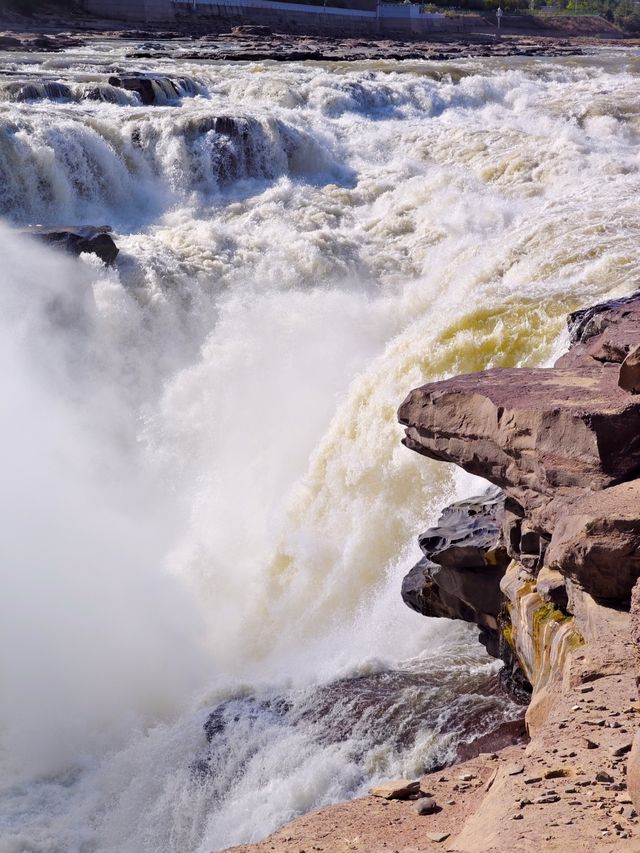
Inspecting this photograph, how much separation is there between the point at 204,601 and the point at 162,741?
2.08m

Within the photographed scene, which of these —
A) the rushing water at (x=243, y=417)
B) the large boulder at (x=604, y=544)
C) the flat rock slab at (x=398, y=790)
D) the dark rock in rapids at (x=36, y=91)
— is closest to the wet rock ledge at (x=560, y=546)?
the large boulder at (x=604, y=544)

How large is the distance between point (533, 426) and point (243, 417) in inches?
268

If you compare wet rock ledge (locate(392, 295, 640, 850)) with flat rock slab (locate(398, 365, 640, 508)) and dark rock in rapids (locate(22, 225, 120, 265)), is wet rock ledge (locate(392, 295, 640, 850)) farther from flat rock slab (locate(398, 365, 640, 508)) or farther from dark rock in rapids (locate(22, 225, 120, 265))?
dark rock in rapids (locate(22, 225, 120, 265))

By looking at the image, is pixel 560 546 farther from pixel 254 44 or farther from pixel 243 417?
pixel 254 44

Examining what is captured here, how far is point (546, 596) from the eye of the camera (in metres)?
5.69

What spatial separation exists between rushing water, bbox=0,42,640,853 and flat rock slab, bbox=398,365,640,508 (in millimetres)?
→ 1806

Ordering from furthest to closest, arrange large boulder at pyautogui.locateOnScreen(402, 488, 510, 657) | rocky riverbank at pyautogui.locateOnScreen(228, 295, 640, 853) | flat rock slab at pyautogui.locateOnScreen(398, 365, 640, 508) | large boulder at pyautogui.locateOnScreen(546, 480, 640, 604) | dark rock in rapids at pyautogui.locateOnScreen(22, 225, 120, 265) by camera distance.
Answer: dark rock in rapids at pyautogui.locateOnScreen(22, 225, 120, 265) → large boulder at pyautogui.locateOnScreen(402, 488, 510, 657) → flat rock slab at pyautogui.locateOnScreen(398, 365, 640, 508) → large boulder at pyautogui.locateOnScreen(546, 480, 640, 604) → rocky riverbank at pyautogui.locateOnScreen(228, 295, 640, 853)

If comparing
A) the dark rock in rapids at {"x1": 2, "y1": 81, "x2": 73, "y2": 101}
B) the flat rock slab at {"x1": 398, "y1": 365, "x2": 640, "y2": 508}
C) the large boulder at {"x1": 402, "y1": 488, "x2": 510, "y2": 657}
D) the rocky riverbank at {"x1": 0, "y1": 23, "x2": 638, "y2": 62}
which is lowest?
the large boulder at {"x1": 402, "y1": 488, "x2": 510, "y2": 657}

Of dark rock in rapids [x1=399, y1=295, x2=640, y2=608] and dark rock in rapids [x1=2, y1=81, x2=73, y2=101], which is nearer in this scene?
dark rock in rapids [x1=399, y1=295, x2=640, y2=608]

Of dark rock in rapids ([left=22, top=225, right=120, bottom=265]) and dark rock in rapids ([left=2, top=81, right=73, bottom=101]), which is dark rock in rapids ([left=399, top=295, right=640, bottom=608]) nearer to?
dark rock in rapids ([left=22, top=225, right=120, bottom=265])

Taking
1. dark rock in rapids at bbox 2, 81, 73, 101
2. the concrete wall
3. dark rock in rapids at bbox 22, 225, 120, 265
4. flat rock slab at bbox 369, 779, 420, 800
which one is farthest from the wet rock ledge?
the concrete wall

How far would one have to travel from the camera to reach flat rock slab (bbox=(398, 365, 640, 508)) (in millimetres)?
5254

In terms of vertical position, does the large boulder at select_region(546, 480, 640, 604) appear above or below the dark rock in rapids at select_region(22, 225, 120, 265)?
below

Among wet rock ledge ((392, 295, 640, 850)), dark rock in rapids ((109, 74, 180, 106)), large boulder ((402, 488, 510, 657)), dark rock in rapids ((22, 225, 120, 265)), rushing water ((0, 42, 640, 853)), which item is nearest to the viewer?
wet rock ledge ((392, 295, 640, 850))
